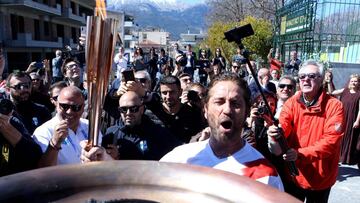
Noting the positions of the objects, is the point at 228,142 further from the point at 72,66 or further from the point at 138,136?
the point at 72,66

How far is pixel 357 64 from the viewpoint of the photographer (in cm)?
1266

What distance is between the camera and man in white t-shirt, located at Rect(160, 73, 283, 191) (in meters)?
1.94

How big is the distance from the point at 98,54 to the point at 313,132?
2563 millimetres

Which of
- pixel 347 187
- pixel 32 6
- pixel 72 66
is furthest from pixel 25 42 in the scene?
pixel 347 187

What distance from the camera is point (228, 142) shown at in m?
1.99

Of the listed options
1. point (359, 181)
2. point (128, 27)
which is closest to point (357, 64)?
point (359, 181)

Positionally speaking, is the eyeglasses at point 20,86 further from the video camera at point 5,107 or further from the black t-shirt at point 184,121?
the video camera at point 5,107

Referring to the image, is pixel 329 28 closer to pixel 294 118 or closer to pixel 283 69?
pixel 283 69

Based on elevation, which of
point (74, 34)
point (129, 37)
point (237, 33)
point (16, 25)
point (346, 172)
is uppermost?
point (129, 37)

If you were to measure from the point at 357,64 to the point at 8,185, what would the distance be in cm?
1300

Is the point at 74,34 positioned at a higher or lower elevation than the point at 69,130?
higher

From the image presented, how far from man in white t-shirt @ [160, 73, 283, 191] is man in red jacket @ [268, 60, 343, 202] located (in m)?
1.49

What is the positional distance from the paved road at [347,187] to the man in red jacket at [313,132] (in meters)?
1.99

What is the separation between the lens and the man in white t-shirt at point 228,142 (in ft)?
6.37
